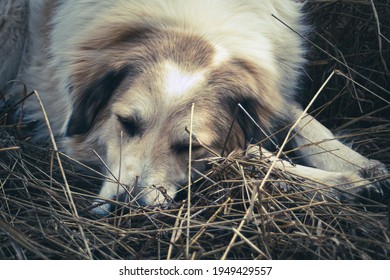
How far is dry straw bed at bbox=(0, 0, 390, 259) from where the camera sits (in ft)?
6.67

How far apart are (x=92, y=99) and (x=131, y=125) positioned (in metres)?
0.28

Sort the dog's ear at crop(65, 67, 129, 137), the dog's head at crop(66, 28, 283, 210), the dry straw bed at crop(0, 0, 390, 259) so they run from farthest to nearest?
the dog's ear at crop(65, 67, 129, 137) < the dog's head at crop(66, 28, 283, 210) < the dry straw bed at crop(0, 0, 390, 259)

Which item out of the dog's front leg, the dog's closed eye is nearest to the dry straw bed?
the dog's front leg

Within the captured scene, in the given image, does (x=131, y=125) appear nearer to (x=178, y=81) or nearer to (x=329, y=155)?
(x=178, y=81)

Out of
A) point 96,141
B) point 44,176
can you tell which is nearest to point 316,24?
point 96,141

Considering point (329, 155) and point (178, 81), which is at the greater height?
point (178, 81)

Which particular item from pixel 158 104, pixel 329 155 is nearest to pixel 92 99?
pixel 158 104

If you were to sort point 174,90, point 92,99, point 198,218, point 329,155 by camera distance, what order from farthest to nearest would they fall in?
point 329,155 < point 92,99 < point 174,90 < point 198,218

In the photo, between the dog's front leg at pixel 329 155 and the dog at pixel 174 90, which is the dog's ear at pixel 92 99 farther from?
the dog's front leg at pixel 329 155

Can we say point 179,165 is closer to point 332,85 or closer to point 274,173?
point 274,173

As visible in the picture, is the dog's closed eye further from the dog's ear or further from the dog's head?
the dog's ear

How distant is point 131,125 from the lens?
2393 mm

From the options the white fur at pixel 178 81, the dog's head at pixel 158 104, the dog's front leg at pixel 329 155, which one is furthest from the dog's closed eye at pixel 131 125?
the dog's front leg at pixel 329 155

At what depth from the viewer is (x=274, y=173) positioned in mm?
2408
